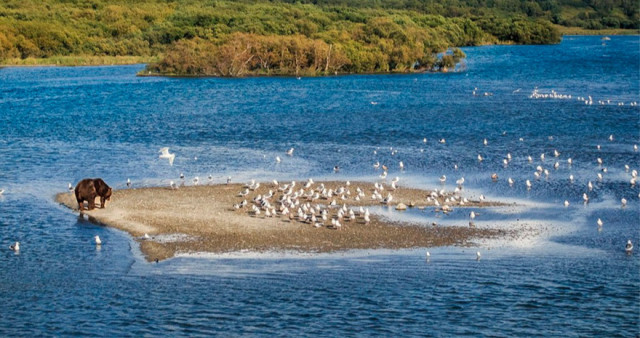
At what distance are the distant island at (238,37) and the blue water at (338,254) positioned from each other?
Result: 18.8m

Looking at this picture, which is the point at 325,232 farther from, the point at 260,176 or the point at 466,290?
the point at 260,176

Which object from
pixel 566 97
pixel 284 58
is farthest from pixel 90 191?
pixel 284 58

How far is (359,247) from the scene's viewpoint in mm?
25406

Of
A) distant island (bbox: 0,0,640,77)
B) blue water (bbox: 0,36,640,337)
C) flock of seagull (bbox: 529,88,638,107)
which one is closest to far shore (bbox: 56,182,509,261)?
blue water (bbox: 0,36,640,337)

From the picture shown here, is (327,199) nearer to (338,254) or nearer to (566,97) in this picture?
(338,254)

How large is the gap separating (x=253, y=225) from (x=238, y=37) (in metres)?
67.5

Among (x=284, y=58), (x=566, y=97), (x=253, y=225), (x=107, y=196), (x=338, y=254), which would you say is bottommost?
(x=338, y=254)

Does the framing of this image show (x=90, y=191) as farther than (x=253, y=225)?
Yes

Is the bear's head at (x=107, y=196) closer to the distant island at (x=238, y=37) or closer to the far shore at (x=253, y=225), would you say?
the far shore at (x=253, y=225)

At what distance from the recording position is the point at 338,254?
2467 cm

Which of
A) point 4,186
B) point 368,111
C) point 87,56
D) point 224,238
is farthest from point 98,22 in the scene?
point 224,238

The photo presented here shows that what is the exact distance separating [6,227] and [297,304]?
11898 millimetres

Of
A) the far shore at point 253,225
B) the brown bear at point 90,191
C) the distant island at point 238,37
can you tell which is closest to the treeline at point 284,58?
the distant island at point 238,37

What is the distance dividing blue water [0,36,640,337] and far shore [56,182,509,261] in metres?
0.71
